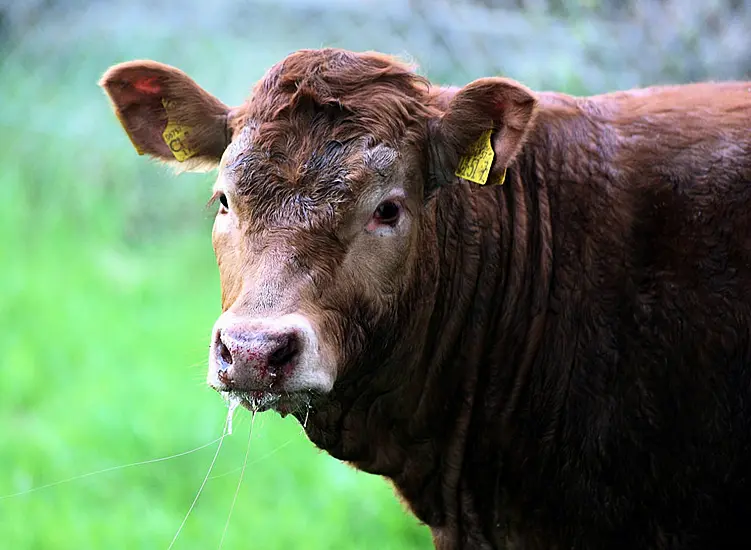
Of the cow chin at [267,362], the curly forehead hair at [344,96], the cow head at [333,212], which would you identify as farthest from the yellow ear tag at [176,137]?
the cow chin at [267,362]

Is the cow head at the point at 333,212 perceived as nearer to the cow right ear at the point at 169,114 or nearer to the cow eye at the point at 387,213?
the cow eye at the point at 387,213

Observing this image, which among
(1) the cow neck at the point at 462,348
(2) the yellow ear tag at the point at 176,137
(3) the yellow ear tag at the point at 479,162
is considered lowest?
(1) the cow neck at the point at 462,348

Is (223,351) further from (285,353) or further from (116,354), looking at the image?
(116,354)

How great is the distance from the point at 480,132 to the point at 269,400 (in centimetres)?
126

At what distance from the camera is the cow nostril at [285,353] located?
128 inches

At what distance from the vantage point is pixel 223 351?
3311 millimetres

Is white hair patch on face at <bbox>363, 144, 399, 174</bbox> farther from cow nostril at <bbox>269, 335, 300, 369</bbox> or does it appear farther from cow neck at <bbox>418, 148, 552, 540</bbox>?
cow nostril at <bbox>269, 335, 300, 369</bbox>

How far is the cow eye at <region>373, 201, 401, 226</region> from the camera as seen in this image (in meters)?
3.73

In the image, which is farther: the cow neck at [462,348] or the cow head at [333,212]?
the cow neck at [462,348]

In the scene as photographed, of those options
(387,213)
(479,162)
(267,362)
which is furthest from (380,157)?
(267,362)

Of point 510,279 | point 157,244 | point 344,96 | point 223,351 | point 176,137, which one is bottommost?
point 157,244

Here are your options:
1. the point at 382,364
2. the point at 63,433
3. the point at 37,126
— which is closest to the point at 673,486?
the point at 382,364

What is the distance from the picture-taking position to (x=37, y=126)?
11250mm

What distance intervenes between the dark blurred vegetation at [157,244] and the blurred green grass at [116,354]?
0.05 ft
